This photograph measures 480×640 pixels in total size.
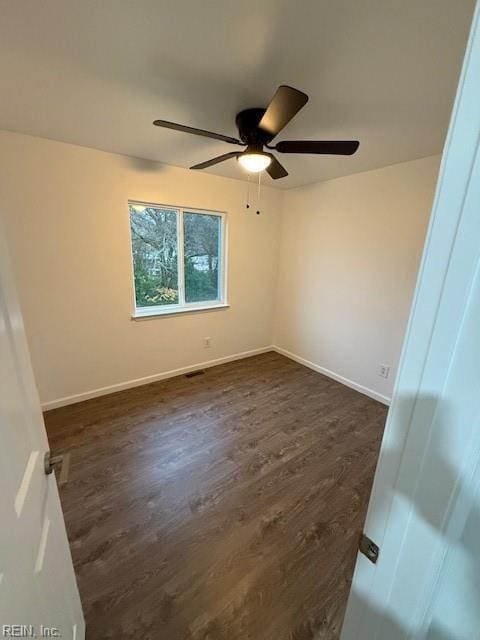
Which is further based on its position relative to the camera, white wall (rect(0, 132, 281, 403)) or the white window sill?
the white window sill

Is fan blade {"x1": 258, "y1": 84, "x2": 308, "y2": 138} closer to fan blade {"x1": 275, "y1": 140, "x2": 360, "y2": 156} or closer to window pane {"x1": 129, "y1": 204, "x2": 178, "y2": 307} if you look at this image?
fan blade {"x1": 275, "y1": 140, "x2": 360, "y2": 156}

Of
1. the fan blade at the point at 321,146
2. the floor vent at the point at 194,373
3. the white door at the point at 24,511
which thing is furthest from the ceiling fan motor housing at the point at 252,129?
the floor vent at the point at 194,373

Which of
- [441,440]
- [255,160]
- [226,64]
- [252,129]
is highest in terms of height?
[226,64]

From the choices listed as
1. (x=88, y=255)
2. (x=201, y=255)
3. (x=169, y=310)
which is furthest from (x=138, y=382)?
(x=201, y=255)

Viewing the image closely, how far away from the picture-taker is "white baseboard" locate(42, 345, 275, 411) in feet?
8.49

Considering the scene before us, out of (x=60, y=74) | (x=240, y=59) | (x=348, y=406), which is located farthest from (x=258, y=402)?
(x=60, y=74)

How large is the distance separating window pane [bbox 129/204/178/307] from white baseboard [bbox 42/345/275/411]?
841 mm

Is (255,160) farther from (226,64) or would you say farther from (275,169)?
(226,64)

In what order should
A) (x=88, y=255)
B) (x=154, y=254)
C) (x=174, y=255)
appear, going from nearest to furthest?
1. (x=88, y=255)
2. (x=154, y=254)
3. (x=174, y=255)

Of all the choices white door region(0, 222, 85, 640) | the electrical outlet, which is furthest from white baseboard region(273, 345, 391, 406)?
white door region(0, 222, 85, 640)

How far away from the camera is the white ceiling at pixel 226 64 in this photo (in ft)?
3.28

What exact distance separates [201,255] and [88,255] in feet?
4.06

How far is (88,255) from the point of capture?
247 cm

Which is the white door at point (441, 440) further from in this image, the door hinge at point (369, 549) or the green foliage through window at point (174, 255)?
the green foliage through window at point (174, 255)
